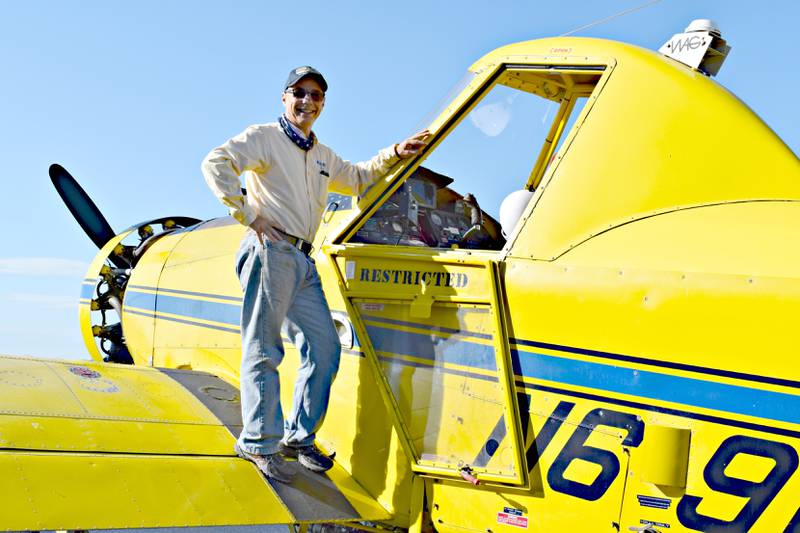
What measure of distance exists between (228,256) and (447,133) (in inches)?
86.9

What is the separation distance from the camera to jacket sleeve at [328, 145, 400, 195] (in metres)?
4.56

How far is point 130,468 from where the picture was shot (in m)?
3.81

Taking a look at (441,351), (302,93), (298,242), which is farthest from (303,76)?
(441,351)

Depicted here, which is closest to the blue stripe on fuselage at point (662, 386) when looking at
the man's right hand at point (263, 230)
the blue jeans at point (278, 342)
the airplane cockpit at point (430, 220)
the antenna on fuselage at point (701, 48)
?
the airplane cockpit at point (430, 220)

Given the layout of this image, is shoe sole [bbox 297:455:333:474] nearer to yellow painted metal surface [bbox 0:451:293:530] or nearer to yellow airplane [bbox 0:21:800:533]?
yellow airplane [bbox 0:21:800:533]

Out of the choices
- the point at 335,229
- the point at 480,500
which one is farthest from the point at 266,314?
the point at 480,500

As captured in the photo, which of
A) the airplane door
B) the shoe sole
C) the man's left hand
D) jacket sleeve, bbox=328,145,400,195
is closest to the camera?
the airplane door

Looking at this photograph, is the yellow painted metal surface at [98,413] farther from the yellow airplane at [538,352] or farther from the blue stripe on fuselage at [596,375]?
the blue stripe on fuselage at [596,375]

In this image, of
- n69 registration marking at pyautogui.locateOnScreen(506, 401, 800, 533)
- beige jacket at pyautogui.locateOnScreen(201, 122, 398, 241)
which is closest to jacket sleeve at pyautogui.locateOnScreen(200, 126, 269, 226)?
beige jacket at pyautogui.locateOnScreen(201, 122, 398, 241)

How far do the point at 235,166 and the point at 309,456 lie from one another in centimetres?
152

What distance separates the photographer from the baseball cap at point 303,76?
4.46 m

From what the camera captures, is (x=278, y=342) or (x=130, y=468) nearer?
(x=130, y=468)

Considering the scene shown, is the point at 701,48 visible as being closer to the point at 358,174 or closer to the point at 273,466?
the point at 358,174

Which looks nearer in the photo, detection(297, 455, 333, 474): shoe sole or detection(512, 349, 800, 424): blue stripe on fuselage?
detection(512, 349, 800, 424): blue stripe on fuselage
